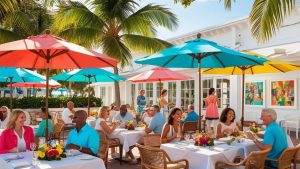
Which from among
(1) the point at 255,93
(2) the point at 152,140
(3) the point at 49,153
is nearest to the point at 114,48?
(1) the point at 255,93

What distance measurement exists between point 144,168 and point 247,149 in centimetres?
189

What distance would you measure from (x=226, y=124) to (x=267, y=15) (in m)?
2.73

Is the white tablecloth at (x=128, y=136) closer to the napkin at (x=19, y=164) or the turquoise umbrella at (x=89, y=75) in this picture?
the turquoise umbrella at (x=89, y=75)

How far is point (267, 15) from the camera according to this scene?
755 cm

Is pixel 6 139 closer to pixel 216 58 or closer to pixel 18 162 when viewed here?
pixel 18 162

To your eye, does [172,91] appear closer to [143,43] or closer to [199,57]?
[143,43]

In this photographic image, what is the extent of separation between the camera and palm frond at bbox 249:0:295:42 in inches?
287

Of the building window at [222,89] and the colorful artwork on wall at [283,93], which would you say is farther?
the building window at [222,89]

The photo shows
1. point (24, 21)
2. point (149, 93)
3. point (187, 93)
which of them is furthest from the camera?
point (149, 93)

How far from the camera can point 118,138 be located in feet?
25.9

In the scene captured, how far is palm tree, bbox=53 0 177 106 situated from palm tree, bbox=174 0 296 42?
8.25 meters

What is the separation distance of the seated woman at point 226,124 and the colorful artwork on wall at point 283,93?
25.0 ft

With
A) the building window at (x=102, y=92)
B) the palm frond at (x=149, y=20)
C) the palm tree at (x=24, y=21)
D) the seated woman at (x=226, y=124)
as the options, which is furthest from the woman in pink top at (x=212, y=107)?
the building window at (x=102, y=92)

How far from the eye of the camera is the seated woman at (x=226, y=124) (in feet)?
23.2
